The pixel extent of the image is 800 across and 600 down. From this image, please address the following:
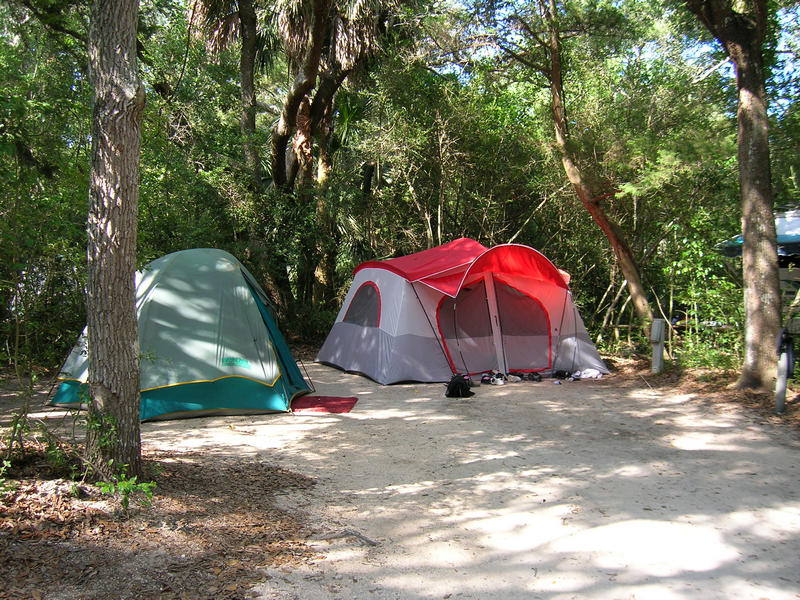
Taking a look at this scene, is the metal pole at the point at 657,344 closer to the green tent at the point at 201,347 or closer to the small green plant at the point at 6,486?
the green tent at the point at 201,347

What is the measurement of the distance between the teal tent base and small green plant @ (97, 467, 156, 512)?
2.61m

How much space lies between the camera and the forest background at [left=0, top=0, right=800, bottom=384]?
27.6ft

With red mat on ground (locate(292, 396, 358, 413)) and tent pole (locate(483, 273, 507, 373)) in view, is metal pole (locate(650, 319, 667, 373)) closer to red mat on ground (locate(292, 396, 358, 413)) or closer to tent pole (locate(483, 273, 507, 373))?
tent pole (locate(483, 273, 507, 373))

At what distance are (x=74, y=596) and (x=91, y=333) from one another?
154 centimetres

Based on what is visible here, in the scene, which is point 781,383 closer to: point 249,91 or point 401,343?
point 401,343

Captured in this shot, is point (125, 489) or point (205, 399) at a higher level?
point (205, 399)

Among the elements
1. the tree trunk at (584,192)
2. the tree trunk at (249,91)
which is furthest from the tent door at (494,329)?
the tree trunk at (249,91)

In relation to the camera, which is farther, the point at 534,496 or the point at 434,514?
the point at 534,496

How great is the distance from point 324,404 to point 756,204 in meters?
5.37

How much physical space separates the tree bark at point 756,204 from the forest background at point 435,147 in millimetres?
897

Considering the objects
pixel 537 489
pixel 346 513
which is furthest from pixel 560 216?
pixel 346 513

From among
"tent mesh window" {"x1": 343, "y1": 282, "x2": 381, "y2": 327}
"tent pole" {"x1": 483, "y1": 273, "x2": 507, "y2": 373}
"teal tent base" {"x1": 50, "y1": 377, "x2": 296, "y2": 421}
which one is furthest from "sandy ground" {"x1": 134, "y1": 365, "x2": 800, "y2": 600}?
"tent mesh window" {"x1": 343, "y1": 282, "x2": 381, "y2": 327}

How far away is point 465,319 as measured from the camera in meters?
8.99

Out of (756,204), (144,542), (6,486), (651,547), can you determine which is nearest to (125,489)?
(144,542)
